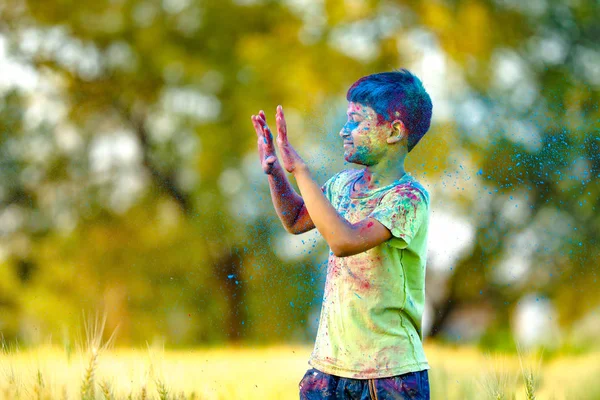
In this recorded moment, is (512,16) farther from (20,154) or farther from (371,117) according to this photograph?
(371,117)

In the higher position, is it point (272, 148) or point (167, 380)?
point (272, 148)

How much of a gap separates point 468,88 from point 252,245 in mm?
3253

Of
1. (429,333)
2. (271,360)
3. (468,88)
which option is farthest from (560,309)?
(271,360)

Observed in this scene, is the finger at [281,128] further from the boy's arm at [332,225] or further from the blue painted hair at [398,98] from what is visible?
the blue painted hair at [398,98]

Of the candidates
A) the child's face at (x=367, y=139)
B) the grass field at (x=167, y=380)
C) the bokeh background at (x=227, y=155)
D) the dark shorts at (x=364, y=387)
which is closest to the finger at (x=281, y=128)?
the child's face at (x=367, y=139)

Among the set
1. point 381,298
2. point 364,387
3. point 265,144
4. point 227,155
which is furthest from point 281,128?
point 227,155

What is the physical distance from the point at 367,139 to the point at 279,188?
→ 1.15ft

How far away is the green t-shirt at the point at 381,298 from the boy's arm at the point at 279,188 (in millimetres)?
240

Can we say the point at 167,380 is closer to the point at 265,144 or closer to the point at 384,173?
the point at 265,144

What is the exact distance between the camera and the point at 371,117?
269 cm

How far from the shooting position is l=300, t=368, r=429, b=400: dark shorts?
98.0 inches

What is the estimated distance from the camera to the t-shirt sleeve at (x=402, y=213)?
2.49 m

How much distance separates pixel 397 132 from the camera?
2697mm

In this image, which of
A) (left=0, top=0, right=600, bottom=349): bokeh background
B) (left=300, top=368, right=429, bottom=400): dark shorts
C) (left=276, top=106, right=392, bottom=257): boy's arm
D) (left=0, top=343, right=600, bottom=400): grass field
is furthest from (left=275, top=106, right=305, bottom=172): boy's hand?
(left=0, top=0, right=600, bottom=349): bokeh background
